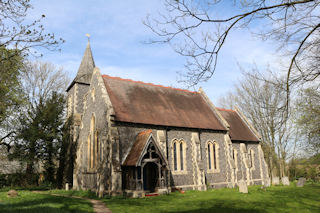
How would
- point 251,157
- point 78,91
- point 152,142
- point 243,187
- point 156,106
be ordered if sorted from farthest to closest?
point 78,91
point 251,157
point 156,106
point 152,142
point 243,187

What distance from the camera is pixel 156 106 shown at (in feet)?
74.4

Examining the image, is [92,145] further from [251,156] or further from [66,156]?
[251,156]

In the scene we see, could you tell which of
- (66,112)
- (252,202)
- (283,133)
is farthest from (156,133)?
(283,133)

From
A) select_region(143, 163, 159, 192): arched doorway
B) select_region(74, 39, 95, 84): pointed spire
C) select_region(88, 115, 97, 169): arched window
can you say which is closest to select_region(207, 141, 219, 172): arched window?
select_region(143, 163, 159, 192): arched doorway

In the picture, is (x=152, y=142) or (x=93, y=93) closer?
(x=152, y=142)

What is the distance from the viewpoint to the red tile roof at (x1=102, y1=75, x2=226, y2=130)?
A: 66.5 feet

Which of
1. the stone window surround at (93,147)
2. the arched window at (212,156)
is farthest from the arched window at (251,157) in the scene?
the stone window surround at (93,147)

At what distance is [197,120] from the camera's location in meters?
23.8

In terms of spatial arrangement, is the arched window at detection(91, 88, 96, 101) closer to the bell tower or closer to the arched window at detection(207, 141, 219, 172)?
the bell tower

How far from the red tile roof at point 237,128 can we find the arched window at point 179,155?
23.3 ft

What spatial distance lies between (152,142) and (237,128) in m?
14.6

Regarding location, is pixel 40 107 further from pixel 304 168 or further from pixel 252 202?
→ pixel 304 168

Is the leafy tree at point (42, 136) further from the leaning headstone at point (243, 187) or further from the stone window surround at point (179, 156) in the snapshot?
the leaning headstone at point (243, 187)

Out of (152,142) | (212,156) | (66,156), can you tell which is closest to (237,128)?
(212,156)
